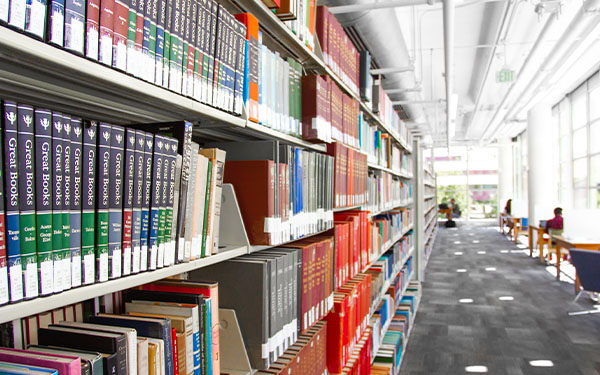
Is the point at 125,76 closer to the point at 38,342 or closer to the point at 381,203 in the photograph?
the point at 38,342

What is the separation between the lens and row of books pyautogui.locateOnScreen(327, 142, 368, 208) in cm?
220

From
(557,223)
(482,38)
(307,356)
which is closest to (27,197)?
(307,356)

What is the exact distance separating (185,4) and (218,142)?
2.38 ft

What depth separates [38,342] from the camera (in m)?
0.95

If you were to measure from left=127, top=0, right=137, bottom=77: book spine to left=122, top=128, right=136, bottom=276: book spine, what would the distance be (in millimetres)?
131

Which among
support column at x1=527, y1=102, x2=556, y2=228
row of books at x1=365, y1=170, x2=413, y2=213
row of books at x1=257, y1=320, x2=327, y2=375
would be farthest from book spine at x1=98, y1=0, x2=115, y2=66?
support column at x1=527, y1=102, x2=556, y2=228

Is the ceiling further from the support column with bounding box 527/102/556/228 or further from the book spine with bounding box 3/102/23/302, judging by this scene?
the book spine with bounding box 3/102/23/302

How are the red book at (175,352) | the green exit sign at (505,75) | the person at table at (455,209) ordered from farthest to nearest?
the person at table at (455,209) < the green exit sign at (505,75) < the red book at (175,352)

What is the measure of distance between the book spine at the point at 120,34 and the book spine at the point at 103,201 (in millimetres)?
133

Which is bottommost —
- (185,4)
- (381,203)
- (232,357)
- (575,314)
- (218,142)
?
(575,314)

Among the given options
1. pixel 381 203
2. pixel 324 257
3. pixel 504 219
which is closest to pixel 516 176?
pixel 504 219

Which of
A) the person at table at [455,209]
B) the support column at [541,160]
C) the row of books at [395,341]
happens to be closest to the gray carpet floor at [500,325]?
the row of books at [395,341]

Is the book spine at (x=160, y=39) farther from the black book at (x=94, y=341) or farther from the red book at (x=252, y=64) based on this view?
the black book at (x=94, y=341)

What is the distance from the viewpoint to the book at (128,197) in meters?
0.90
